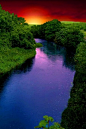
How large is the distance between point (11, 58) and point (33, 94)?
70.3 feet

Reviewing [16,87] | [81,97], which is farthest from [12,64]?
[81,97]

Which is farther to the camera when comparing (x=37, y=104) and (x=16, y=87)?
(x=16, y=87)

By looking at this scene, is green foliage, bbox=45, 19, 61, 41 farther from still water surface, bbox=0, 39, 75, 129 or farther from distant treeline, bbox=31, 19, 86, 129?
still water surface, bbox=0, 39, 75, 129

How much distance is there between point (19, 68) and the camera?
46469mm

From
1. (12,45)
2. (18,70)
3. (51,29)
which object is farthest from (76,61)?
(51,29)

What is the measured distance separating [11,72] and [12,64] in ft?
15.6

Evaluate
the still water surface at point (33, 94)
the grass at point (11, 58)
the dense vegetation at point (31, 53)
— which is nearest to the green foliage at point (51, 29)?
the dense vegetation at point (31, 53)

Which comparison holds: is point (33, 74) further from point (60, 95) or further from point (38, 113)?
point (38, 113)

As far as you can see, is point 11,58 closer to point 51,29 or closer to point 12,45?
point 12,45

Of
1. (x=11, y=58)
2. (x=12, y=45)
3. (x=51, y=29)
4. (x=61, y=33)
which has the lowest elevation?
Answer: (x=11, y=58)

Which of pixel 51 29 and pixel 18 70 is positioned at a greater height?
pixel 51 29

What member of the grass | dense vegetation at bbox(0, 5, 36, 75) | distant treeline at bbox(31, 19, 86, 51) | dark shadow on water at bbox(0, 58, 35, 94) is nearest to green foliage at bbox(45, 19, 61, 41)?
distant treeline at bbox(31, 19, 86, 51)

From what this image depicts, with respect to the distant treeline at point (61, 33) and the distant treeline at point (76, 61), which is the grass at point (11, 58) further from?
the distant treeline at point (61, 33)

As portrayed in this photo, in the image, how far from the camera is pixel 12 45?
6278cm
